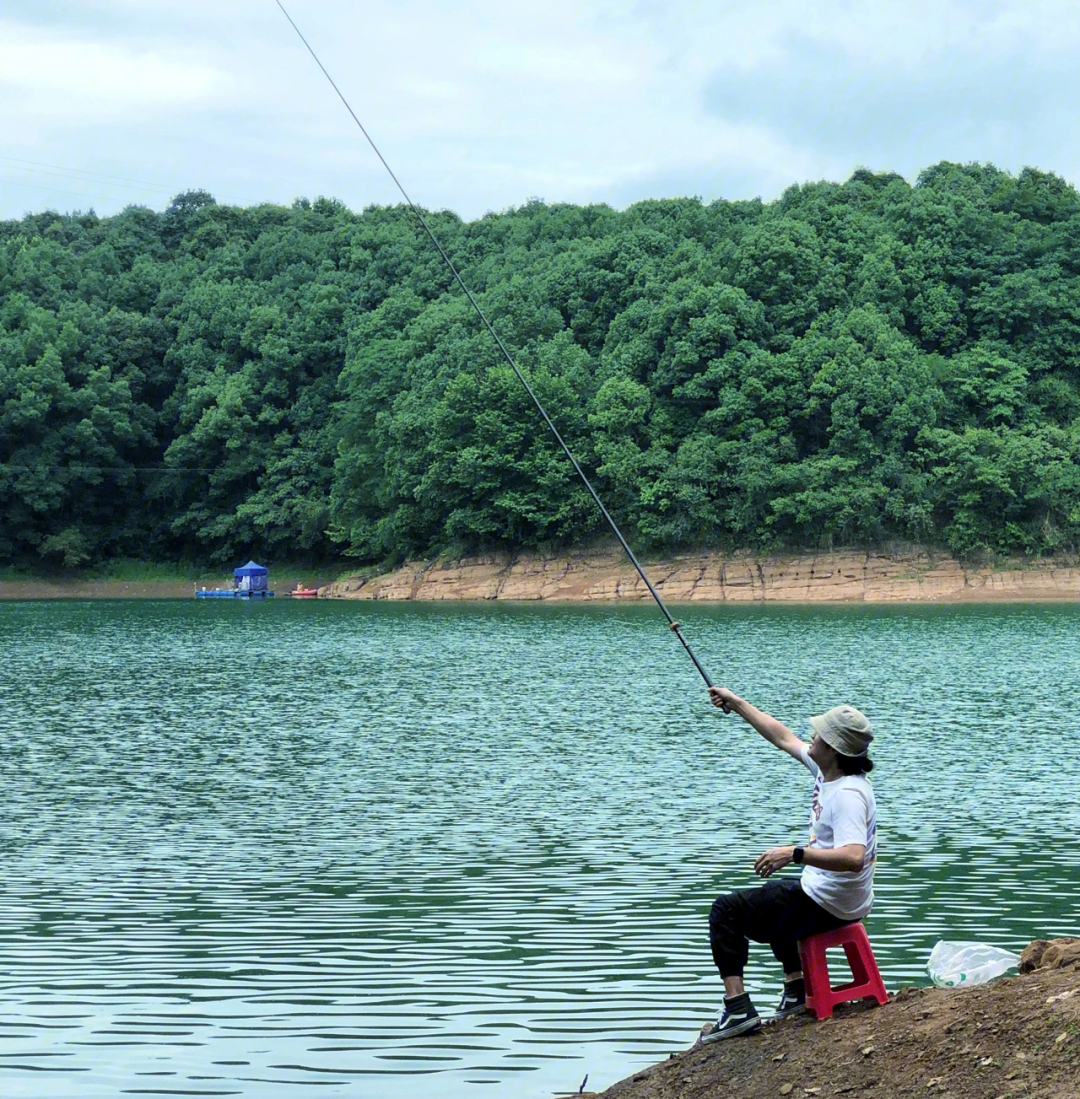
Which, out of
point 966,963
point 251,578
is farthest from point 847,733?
point 251,578

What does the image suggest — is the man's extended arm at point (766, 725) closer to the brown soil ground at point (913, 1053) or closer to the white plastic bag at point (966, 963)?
the brown soil ground at point (913, 1053)

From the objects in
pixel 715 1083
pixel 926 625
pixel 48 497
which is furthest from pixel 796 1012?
pixel 48 497

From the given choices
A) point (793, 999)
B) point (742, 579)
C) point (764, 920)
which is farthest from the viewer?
point (742, 579)

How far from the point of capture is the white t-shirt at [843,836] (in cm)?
738

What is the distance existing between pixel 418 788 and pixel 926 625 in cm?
3991

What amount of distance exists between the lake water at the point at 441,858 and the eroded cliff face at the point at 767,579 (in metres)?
39.9

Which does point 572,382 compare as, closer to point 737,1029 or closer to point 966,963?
point 966,963

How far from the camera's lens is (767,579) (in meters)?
80.9

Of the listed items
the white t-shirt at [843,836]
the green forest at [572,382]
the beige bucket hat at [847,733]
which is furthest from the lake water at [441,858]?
the green forest at [572,382]

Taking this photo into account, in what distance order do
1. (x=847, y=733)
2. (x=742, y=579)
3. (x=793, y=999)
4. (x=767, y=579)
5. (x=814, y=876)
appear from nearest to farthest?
(x=847, y=733) → (x=814, y=876) → (x=793, y=999) → (x=767, y=579) → (x=742, y=579)

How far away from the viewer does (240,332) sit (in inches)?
4402

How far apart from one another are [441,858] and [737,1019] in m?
8.78

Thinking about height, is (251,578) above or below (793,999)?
above

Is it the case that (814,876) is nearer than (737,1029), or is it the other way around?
(814,876)
